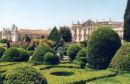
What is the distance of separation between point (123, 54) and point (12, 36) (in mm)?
101936

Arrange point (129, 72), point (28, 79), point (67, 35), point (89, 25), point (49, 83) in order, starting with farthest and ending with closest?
point (89, 25)
point (67, 35)
point (129, 72)
point (49, 83)
point (28, 79)

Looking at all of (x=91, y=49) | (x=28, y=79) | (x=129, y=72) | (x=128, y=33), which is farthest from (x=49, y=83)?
(x=128, y=33)

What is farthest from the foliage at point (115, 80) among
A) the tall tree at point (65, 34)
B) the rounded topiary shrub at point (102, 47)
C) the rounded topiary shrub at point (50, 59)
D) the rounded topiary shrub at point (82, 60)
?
the tall tree at point (65, 34)

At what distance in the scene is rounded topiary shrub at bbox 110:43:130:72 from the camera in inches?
953

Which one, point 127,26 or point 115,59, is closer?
point 115,59

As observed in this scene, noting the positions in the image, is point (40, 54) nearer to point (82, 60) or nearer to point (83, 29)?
point (82, 60)

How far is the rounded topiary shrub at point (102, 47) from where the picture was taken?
27.2 metres

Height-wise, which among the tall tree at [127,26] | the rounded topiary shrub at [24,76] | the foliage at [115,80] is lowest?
the foliage at [115,80]

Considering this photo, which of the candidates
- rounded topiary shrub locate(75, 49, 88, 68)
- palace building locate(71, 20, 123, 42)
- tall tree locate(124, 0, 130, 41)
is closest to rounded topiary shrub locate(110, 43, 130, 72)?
rounded topiary shrub locate(75, 49, 88, 68)

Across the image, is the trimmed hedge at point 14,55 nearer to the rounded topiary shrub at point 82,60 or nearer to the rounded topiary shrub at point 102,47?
the rounded topiary shrub at point 82,60

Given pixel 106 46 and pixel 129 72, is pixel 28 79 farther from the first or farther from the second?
pixel 106 46

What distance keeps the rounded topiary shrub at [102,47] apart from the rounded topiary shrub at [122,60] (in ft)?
6.34

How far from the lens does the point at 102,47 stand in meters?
27.2

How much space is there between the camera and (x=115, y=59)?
25.0 metres
